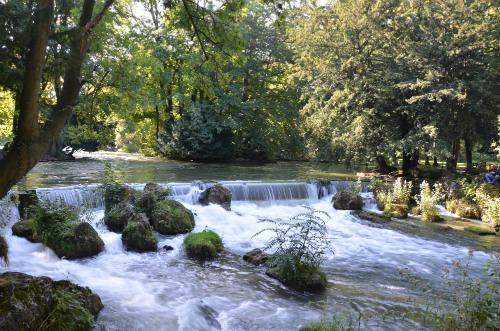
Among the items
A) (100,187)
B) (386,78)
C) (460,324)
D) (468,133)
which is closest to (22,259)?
(100,187)

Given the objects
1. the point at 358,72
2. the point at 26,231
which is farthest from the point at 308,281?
the point at 358,72

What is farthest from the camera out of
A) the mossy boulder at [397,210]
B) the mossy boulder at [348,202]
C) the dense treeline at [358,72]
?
the mossy boulder at [348,202]

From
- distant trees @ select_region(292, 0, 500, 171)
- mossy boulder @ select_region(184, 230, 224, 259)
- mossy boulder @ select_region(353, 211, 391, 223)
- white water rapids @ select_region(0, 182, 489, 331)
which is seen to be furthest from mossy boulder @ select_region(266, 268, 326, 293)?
distant trees @ select_region(292, 0, 500, 171)

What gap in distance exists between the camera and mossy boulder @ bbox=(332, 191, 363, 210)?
15094 mm

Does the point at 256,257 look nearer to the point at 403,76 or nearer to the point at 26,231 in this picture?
the point at 26,231

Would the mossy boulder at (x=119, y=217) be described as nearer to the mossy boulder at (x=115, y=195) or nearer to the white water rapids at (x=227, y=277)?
the white water rapids at (x=227, y=277)

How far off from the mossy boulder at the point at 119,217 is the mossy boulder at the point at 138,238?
2.52 feet

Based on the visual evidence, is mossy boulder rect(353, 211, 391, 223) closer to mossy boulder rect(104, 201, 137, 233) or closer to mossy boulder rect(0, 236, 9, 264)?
mossy boulder rect(104, 201, 137, 233)

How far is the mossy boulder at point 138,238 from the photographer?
29.1ft

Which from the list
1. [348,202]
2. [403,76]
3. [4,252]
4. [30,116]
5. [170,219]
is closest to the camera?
[30,116]

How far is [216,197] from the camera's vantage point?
13750 mm

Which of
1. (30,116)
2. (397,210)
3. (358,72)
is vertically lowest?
(397,210)

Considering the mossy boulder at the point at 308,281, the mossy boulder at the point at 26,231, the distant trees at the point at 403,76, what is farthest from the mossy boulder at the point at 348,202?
the mossy boulder at the point at 26,231

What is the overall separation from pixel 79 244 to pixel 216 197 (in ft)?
20.6
